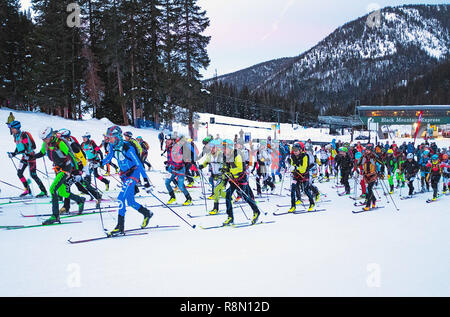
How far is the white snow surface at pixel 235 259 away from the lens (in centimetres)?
386

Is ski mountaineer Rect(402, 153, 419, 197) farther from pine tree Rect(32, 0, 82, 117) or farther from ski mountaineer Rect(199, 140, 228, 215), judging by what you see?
pine tree Rect(32, 0, 82, 117)

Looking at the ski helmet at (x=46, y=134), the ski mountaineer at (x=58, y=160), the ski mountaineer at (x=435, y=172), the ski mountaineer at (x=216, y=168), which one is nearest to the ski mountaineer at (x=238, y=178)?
the ski mountaineer at (x=216, y=168)

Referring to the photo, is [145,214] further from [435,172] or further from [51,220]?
[435,172]

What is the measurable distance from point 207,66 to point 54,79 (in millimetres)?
15037

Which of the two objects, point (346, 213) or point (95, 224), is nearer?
point (95, 224)

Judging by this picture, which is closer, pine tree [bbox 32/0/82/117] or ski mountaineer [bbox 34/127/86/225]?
ski mountaineer [bbox 34/127/86/225]

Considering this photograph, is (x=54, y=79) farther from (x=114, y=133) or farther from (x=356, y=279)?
(x=356, y=279)

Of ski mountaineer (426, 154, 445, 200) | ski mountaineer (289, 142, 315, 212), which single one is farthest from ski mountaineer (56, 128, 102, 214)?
ski mountaineer (426, 154, 445, 200)

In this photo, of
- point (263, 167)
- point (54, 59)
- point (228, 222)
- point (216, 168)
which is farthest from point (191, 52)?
point (228, 222)

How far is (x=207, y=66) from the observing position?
1356 inches

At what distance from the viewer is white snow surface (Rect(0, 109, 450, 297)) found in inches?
152

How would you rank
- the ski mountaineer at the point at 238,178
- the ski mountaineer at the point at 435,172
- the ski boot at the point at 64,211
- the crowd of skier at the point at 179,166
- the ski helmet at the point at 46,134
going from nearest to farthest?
the crowd of skier at the point at 179,166
the ski helmet at the point at 46,134
the ski mountaineer at the point at 238,178
the ski boot at the point at 64,211
the ski mountaineer at the point at 435,172

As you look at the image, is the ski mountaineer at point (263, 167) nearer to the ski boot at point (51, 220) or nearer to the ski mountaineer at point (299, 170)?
the ski mountaineer at point (299, 170)
